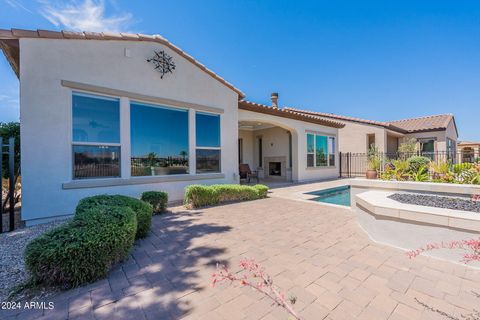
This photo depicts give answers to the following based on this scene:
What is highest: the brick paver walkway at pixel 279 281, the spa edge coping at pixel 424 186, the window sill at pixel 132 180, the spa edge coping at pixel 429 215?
the window sill at pixel 132 180

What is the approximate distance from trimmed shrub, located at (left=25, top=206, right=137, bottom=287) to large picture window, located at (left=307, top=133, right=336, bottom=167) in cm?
1254

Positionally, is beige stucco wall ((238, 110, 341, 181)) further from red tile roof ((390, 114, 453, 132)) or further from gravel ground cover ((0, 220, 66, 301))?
red tile roof ((390, 114, 453, 132))

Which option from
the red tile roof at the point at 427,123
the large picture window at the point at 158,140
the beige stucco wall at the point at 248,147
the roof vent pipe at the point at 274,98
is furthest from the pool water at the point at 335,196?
the red tile roof at the point at 427,123

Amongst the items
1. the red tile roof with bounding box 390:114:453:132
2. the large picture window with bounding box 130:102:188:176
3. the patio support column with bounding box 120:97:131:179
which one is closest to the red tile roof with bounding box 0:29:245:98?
the patio support column with bounding box 120:97:131:179

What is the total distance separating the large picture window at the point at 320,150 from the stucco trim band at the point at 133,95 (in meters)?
7.50

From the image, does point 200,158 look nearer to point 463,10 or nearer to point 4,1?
point 4,1

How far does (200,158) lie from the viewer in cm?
830

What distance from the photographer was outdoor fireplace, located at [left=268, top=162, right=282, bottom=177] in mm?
14660

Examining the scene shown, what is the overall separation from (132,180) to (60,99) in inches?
114

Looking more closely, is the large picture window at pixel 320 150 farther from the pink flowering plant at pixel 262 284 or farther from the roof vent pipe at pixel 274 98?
the pink flowering plant at pixel 262 284

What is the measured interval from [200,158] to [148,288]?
6070mm

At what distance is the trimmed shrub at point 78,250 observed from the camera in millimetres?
2316

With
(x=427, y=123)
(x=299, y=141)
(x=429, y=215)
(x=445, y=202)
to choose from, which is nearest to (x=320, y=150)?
(x=299, y=141)

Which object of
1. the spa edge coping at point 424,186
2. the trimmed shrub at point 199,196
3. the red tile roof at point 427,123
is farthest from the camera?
the red tile roof at point 427,123
